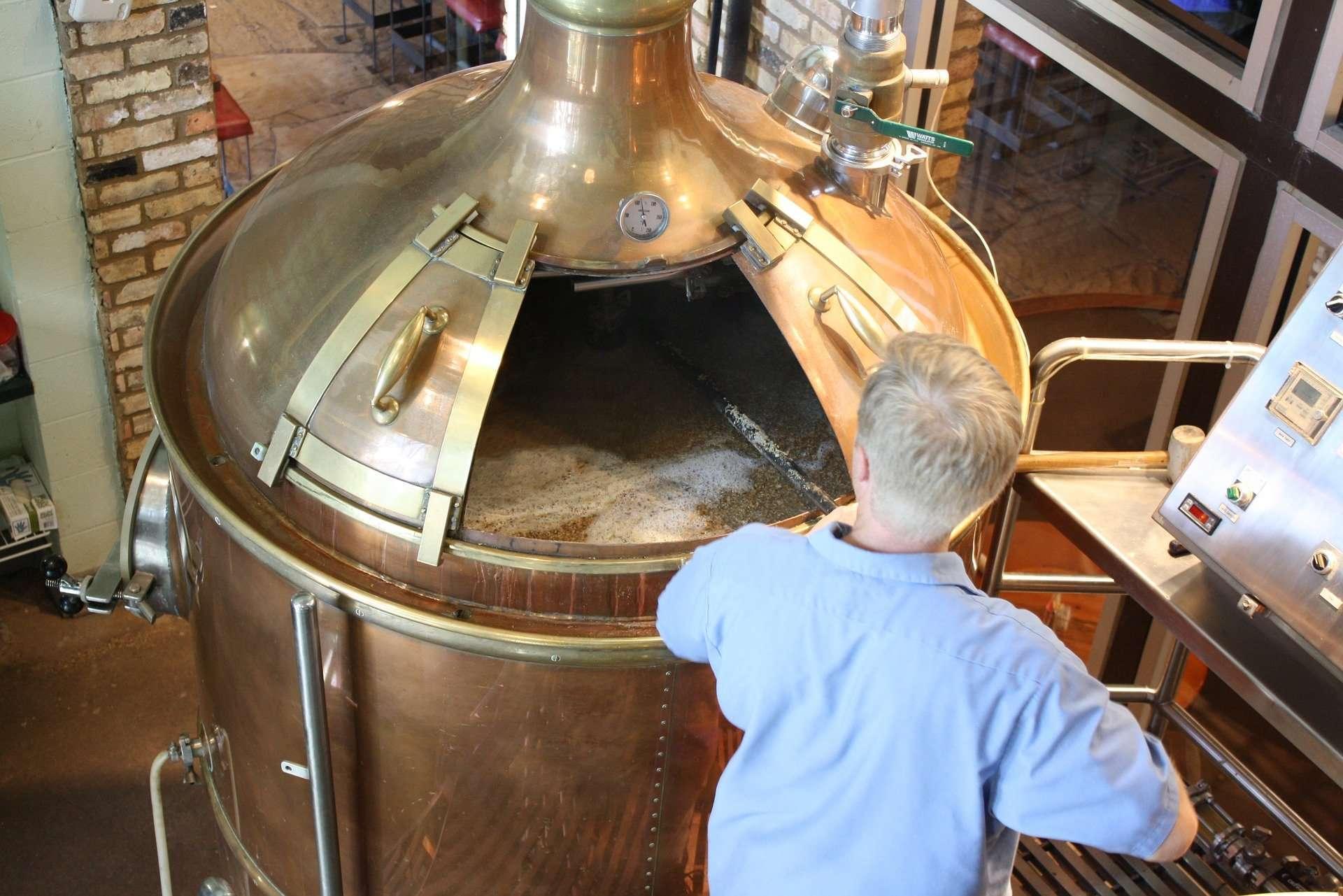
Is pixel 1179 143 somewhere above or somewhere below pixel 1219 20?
below

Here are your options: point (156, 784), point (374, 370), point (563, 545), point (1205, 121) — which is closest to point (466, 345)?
point (374, 370)

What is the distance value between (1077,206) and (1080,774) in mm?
4984

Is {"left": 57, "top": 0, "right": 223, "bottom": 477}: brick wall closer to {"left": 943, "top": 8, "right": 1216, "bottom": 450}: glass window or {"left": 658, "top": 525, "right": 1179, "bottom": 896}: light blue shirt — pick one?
{"left": 658, "top": 525, "right": 1179, "bottom": 896}: light blue shirt

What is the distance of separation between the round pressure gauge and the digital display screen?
3.26 feet

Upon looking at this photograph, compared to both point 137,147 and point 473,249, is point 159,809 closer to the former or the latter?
point 473,249

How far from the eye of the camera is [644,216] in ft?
8.05

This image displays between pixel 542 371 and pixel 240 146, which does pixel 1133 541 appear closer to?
pixel 542 371

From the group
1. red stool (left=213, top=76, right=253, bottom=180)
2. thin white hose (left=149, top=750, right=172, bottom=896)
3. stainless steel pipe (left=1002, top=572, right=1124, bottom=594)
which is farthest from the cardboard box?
stainless steel pipe (left=1002, top=572, right=1124, bottom=594)

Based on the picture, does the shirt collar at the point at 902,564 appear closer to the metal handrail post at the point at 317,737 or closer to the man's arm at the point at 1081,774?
the man's arm at the point at 1081,774

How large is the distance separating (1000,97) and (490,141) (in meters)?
3.93

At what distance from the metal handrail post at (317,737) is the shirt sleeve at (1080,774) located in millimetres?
1095

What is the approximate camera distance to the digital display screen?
7.38 feet

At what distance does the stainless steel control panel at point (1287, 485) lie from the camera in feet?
7.32

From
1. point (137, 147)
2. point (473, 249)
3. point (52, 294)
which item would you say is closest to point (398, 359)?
point (473, 249)
